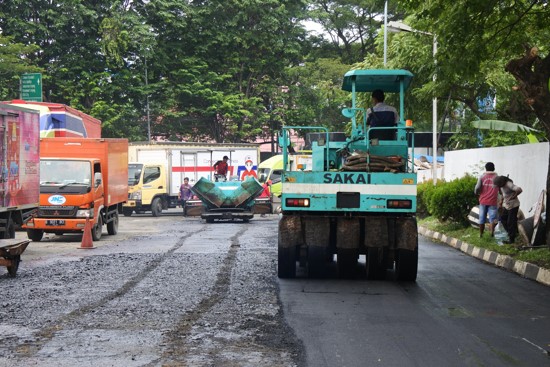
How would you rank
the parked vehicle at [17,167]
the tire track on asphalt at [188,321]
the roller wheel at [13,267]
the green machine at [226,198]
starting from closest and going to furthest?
the tire track on asphalt at [188,321] → the roller wheel at [13,267] → the parked vehicle at [17,167] → the green machine at [226,198]

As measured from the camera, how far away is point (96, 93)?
1634 inches

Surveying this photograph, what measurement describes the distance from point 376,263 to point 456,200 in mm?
10097

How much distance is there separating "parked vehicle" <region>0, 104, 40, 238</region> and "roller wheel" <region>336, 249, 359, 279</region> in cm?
774

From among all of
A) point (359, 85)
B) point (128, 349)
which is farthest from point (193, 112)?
point (128, 349)

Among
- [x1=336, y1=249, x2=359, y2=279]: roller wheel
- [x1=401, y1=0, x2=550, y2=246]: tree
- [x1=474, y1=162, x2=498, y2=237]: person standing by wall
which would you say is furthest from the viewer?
[x1=474, y1=162, x2=498, y2=237]: person standing by wall

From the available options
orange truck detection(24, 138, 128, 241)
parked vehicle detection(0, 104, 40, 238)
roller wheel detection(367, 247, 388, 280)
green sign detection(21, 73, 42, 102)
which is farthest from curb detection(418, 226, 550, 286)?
green sign detection(21, 73, 42, 102)

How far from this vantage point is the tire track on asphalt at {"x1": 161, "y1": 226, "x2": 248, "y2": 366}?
6.81m

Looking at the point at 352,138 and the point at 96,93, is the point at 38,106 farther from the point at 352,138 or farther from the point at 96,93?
the point at 96,93

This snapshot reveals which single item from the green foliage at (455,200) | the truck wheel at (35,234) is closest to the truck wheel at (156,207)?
the truck wheel at (35,234)

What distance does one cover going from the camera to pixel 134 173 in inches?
1391

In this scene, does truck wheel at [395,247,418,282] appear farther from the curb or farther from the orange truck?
the orange truck

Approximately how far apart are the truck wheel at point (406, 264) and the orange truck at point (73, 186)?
991 centimetres

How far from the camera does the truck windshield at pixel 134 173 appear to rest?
35062mm

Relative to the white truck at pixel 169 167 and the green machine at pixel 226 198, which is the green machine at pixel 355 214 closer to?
the green machine at pixel 226 198
